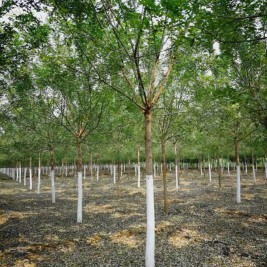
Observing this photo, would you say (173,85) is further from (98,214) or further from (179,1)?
(179,1)

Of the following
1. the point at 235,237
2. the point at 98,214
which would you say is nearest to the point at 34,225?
the point at 98,214

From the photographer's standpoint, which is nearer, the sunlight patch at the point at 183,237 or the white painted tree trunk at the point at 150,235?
the white painted tree trunk at the point at 150,235

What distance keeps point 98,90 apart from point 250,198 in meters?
18.6

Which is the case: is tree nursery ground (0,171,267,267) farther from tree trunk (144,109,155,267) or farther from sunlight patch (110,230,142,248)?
tree trunk (144,109,155,267)

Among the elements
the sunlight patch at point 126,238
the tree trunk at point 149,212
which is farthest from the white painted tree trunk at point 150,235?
the sunlight patch at point 126,238

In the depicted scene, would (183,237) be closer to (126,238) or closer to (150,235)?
(126,238)

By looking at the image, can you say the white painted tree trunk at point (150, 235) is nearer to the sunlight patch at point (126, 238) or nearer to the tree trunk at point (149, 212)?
the tree trunk at point (149, 212)

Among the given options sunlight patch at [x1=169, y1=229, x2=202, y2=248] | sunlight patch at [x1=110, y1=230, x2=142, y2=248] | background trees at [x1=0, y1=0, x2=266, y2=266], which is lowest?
sunlight patch at [x1=110, y1=230, x2=142, y2=248]

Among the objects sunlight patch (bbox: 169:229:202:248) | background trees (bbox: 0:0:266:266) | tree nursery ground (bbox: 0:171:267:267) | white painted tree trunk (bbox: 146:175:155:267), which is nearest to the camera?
background trees (bbox: 0:0:266:266)

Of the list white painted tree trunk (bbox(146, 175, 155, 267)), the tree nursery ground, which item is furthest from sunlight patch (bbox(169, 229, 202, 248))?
white painted tree trunk (bbox(146, 175, 155, 267))

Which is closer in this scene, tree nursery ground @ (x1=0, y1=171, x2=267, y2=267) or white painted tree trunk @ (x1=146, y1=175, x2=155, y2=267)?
white painted tree trunk @ (x1=146, y1=175, x2=155, y2=267)

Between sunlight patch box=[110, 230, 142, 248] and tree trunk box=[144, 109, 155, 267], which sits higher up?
tree trunk box=[144, 109, 155, 267]

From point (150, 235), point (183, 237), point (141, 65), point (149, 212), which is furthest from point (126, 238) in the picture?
point (141, 65)

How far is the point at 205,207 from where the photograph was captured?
69.0ft
